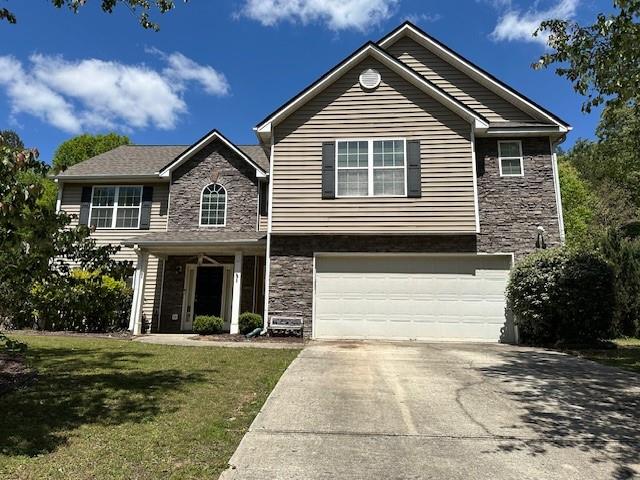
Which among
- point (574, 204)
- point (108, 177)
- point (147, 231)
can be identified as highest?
point (574, 204)

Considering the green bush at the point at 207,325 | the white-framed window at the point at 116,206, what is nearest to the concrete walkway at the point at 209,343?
the green bush at the point at 207,325

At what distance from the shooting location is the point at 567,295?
11.0 metres

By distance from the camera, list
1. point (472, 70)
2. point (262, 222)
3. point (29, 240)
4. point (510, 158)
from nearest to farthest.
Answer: point (29, 240) < point (510, 158) < point (472, 70) < point (262, 222)

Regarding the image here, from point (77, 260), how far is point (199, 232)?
33.7 feet

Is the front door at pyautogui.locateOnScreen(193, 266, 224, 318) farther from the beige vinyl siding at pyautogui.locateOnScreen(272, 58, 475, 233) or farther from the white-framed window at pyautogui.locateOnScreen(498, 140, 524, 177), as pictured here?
the white-framed window at pyautogui.locateOnScreen(498, 140, 524, 177)

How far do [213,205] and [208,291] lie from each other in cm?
298

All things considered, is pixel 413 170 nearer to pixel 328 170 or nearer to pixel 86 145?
pixel 328 170

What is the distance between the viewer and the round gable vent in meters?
13.3

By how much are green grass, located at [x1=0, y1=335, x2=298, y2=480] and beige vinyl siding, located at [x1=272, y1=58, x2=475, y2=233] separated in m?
5.02

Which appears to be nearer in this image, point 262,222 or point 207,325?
point 207,325

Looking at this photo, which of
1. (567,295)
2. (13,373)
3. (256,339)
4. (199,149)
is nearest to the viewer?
(13,373)

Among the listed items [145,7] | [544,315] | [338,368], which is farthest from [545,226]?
[145,7]

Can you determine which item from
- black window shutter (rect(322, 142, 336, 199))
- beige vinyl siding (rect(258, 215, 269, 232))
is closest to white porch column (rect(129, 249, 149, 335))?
beige vinyl siding (rect(258, 215, 269, 232))

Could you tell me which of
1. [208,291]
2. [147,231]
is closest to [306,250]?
[208,291]
